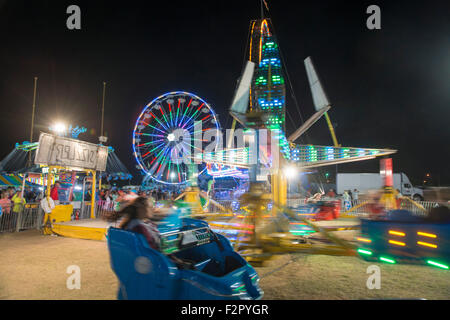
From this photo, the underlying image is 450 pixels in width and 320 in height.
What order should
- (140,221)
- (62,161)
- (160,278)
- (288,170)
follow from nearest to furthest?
(160,278)
(140,221)
(62,161)
(288,170)

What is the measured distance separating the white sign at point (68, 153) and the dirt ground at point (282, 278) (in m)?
4.02

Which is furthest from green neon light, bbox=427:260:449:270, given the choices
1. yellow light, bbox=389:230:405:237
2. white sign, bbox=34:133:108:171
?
white sign, bbox=34:133:108:171

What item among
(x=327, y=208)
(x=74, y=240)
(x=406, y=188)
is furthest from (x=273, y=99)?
(x=406, y=188)

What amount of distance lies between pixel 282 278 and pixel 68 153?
32.8 feet

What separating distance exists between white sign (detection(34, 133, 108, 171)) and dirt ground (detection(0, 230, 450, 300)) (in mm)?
4025

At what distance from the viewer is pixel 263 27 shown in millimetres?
12836

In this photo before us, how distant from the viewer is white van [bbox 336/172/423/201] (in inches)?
1009

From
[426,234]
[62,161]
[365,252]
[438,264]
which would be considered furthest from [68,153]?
[438,264]

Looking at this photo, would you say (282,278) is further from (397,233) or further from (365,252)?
(397,233)

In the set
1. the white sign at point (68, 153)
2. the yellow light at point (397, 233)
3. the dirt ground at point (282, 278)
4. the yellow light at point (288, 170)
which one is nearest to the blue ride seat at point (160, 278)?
the dirt ground at point (282, 278)

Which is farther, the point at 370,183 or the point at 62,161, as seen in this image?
the point at 370,183

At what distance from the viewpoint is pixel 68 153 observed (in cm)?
1036

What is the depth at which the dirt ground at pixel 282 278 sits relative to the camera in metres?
3.79

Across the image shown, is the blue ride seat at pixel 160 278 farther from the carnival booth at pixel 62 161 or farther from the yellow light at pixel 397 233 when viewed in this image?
the carnival booth at pixel 62 161
